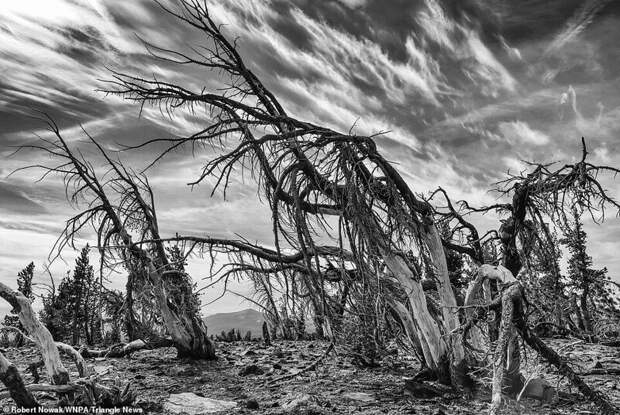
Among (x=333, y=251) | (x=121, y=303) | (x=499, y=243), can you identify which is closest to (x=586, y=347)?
(x=499, y=243)

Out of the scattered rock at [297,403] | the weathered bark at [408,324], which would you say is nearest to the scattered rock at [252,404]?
the scattered rock at [297,403]

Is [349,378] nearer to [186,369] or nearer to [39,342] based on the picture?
[186,369]

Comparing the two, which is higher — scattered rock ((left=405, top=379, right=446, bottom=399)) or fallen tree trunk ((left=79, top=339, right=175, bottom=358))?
fallen tree trunk ((left=79, top=339, right=175, bottom=358))

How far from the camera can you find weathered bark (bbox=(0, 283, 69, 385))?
6.24 meters

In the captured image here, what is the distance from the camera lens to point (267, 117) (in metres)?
6.12

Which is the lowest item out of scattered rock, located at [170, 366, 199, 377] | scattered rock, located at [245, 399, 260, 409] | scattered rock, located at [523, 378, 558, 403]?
scattered rock, located at [523, 378, 558, 403]

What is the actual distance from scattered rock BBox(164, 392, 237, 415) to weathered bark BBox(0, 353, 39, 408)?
1.93m

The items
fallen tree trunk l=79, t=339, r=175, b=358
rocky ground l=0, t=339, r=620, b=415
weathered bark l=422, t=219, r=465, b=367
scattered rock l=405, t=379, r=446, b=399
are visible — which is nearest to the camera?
rocky ground l=0, t=339, r=620, b=415

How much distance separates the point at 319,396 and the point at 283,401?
0.70m

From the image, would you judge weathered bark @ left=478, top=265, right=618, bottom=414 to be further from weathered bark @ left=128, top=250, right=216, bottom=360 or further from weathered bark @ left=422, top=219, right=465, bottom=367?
weathered bark @ left=128, top=250, right=216, bottom=360

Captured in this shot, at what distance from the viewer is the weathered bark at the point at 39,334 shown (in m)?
6.24

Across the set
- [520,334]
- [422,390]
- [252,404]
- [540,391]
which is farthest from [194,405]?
[540,391]

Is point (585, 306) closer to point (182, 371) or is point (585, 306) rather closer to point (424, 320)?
point (424, 320)

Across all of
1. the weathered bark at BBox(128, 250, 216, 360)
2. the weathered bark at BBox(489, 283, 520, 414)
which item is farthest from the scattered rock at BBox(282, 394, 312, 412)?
the weathered bark at BBox(128, 250, 216, 360)
